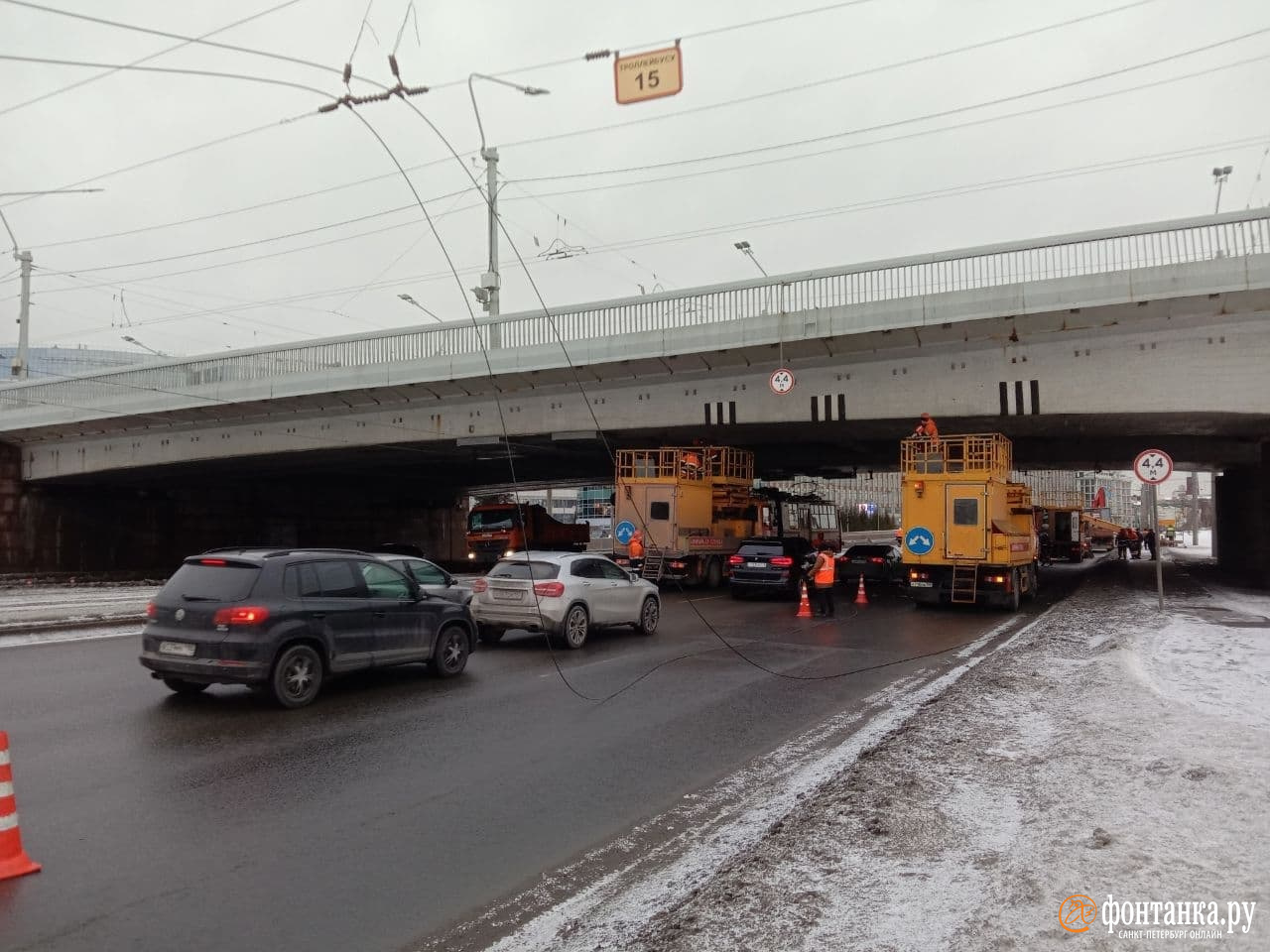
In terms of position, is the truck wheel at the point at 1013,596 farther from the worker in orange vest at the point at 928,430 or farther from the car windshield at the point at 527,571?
the car windshield at the point at 527,571

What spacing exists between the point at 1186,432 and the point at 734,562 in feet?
44.9

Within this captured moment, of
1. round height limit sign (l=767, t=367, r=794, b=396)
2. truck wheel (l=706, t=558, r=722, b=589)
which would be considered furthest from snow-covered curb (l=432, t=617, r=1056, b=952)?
truck wheel (l=706, t=558, r=722, b=589)

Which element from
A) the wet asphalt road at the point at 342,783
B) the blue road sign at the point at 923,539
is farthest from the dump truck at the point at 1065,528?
the wet asphalt road at the point at 342,783

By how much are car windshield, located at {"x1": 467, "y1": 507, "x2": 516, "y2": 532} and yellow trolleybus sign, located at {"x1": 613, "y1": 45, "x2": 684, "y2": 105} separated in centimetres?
2485

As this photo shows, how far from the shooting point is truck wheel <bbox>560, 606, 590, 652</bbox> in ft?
43.5

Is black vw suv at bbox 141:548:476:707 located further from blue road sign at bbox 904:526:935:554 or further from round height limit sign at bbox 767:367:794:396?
round height limit sign at bbox 767:367:794:396

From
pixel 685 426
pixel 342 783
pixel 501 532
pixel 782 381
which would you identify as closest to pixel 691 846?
pixel 342 783

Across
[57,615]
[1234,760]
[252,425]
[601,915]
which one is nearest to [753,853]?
[601,915]

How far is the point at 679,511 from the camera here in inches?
990

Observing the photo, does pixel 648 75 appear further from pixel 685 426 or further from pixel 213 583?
pixel 685 426

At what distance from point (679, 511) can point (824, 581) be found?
309 inches

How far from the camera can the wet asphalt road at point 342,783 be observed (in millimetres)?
4273

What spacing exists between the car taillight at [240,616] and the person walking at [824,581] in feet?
37.6

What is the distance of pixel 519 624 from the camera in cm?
1325
